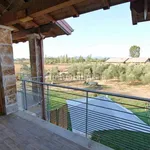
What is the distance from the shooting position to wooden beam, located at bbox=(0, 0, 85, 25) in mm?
1631

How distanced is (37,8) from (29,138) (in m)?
1.81

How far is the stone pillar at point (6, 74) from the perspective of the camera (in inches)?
103

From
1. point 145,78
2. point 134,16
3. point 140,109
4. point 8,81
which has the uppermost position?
point 134,16

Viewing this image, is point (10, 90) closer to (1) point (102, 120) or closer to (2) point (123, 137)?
(1) point (102, 120)

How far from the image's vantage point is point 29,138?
76.6 inches

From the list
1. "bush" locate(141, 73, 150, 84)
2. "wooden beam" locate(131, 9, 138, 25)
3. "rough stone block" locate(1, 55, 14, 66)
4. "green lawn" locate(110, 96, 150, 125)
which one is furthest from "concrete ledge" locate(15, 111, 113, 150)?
"bush" locate(141, 73, 150, 84)

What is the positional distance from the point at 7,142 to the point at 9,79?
1.30 metres

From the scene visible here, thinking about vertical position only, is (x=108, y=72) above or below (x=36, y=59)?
below

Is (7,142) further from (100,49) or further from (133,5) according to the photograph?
(100,49)

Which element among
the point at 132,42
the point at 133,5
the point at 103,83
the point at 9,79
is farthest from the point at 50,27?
the point at 132,42

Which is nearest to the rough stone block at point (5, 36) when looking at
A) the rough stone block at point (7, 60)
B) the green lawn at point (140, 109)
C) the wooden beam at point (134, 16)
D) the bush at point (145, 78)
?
the rough stone block at point (7, 60)

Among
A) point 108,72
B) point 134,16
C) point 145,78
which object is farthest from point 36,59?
point 145,78

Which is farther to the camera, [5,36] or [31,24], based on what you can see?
[31,24]

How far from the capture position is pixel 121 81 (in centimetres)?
1363
